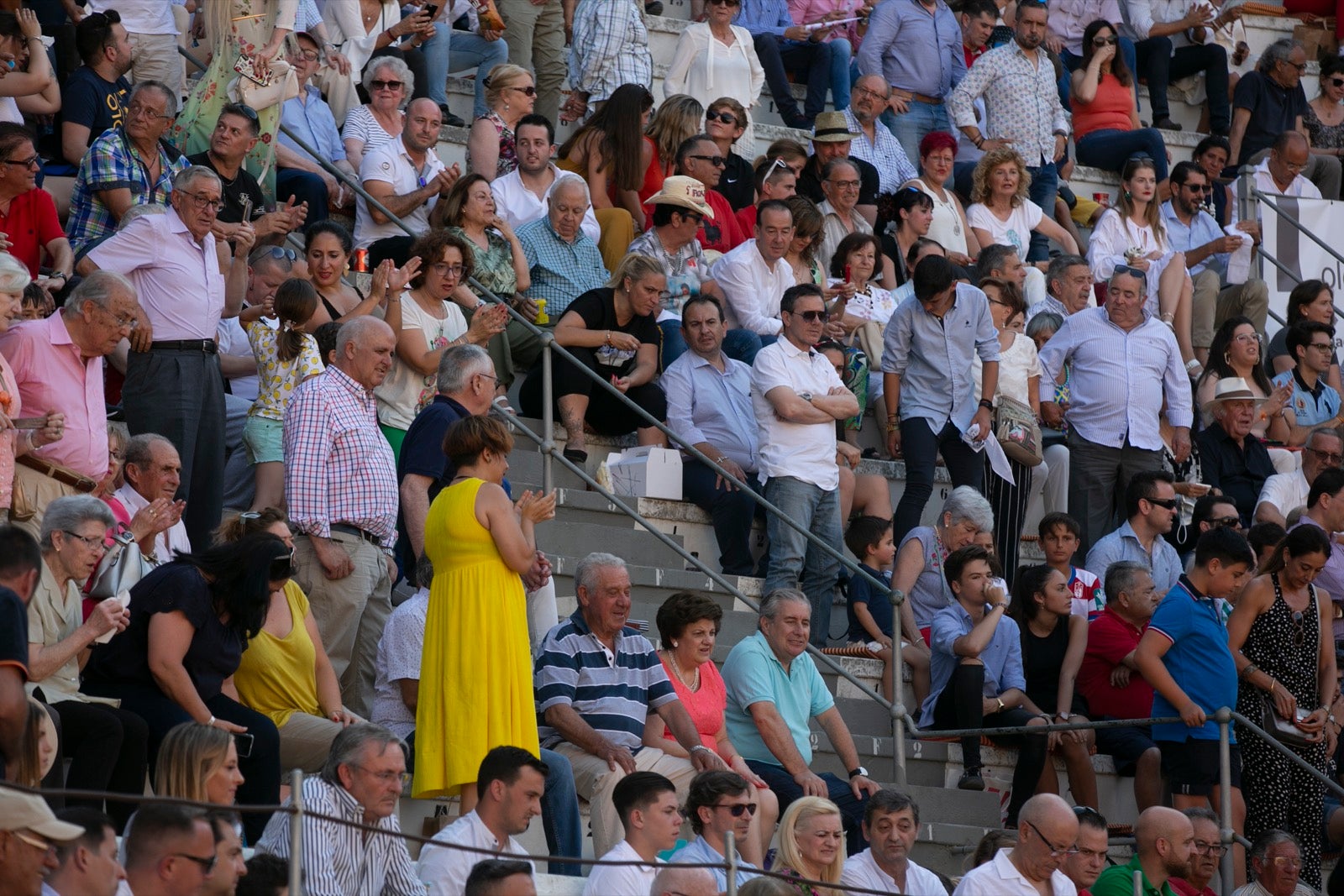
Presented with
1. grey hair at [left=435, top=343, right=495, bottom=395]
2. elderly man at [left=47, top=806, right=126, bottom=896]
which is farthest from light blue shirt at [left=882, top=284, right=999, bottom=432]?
elderly man at [left=47, top=806, right=126, bottom=896]

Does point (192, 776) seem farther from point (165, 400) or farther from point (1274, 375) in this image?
point (1274, 375)

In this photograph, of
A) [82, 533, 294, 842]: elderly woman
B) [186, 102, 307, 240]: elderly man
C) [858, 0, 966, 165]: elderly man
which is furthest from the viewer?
[858, 0, 966, 165]: elderly man

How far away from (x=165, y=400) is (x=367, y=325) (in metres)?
0.89

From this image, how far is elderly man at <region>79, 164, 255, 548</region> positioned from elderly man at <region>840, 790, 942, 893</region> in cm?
276

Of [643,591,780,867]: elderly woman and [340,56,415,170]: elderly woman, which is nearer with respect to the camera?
[643,591,780,867]: elderly woman

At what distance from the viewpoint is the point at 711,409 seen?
10.1 meters

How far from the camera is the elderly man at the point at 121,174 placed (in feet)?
30.6

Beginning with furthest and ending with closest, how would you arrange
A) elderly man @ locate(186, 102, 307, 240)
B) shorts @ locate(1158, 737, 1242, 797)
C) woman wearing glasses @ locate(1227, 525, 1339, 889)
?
1. elderly man @ locate(186, 102, 307, 240)
2. woman wearing glasses @ locate(1227, 525, 1339, 889)
3. shorts @ locate(1158, 737, 1242, 797)

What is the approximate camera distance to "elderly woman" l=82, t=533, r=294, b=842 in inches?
259

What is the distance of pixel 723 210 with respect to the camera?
39.2ft

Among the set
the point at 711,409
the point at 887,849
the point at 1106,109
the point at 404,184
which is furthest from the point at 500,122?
the point at 887,849

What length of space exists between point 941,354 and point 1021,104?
404 cm

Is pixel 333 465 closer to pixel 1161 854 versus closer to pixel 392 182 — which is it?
pixel 392 182

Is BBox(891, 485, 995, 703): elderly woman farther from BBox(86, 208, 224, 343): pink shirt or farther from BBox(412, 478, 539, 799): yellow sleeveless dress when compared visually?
BBox(86, 208, 224, 343): pink shirt
